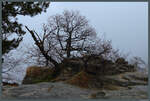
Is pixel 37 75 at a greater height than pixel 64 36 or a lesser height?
lesser

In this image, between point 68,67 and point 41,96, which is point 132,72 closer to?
point 68,67

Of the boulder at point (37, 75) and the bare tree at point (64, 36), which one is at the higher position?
the bare tree at point (64, 36)

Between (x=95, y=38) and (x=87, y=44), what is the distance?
0.14m

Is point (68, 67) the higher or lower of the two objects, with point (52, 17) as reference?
lower

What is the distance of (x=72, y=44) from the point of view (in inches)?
108

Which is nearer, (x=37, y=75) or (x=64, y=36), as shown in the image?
(x=37, y=75)

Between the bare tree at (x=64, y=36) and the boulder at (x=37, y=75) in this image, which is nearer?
the boulder at (x=37, y=75)

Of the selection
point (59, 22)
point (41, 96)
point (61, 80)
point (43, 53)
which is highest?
point (59, 22)

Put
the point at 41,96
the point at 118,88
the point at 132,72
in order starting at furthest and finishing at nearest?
the point at 132,72 → the point at 118,88 → the point at 41,96

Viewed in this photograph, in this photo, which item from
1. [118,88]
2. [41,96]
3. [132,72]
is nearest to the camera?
[41,96]

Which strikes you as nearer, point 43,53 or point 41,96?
point 41,96

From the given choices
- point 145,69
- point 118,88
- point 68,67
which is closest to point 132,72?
point 145,69

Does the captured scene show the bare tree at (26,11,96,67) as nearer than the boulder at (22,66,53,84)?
No

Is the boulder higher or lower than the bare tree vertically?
lower
